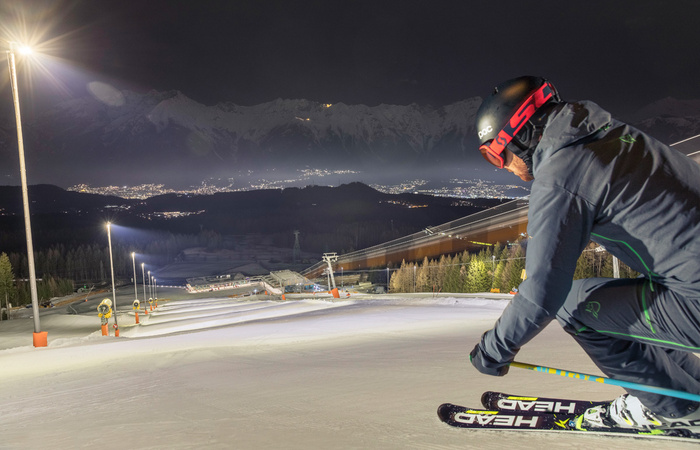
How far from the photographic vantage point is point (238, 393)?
3.57 m

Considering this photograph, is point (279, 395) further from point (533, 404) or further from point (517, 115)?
point (517, 115)

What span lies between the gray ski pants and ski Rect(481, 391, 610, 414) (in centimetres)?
45

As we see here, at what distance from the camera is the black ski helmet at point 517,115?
2047 millimetres

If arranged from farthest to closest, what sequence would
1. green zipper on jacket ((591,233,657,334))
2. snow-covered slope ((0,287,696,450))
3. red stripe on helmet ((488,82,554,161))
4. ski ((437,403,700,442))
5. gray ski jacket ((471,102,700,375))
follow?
snow-covered slope ((0,287,696,450)), ski ((437,403,700,442)), red stripe on helmet ((488,82,554,161)), green zipper on jacket ((591,233,657,334)), gray ski jacket ((471,102,700,375))

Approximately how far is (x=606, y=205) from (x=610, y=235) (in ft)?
0.53

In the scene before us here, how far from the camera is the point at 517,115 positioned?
206cm

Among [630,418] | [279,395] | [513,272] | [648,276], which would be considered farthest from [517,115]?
[513,272]

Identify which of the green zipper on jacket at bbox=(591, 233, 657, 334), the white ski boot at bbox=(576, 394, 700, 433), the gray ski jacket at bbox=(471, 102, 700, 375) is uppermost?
the gray ski jacket at bbox=(471, 102, 700, 375)

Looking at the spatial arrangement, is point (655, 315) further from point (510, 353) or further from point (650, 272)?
point (510, 353)

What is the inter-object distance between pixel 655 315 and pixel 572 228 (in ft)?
1.86

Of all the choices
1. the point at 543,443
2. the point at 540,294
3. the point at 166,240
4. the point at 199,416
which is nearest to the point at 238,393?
the point at 199,416

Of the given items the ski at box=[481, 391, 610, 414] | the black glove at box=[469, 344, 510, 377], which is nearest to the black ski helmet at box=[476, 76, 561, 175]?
the black glove at box=[469, 344, 510, 377]

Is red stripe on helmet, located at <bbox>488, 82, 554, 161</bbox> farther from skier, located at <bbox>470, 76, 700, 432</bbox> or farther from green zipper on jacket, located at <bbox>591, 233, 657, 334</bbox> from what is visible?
green zipper on jacket, located at <bbox>591, 233, 657, 334</bbox>

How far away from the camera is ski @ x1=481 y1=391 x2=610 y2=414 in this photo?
2.58 meters
